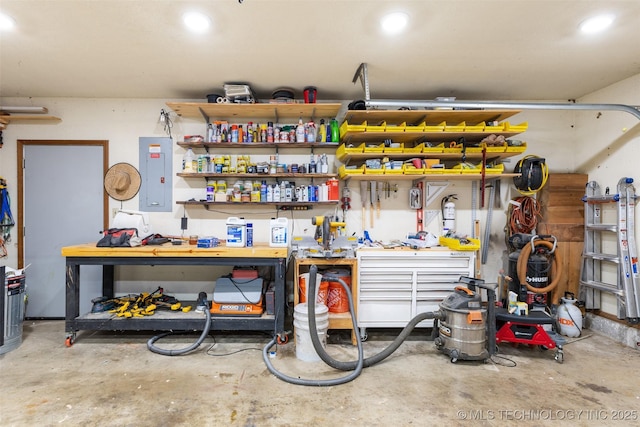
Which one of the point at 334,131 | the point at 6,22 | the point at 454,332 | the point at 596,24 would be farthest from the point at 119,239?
the point at 596,24

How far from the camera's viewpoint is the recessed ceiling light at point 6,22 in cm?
219

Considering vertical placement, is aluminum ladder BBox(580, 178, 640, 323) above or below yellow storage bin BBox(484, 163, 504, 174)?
below

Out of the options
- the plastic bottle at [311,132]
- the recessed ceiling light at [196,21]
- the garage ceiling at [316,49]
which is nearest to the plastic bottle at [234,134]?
the garage ceiling at [316,49]

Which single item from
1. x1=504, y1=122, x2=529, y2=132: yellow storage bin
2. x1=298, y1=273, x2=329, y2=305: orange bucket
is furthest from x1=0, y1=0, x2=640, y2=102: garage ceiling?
x1=298, y1=273, x2=329, y2=305: orange bucket

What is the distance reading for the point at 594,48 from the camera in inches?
102

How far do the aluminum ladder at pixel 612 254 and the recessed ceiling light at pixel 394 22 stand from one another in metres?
2.85

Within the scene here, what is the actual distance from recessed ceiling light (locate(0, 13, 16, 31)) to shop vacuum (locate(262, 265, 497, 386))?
9.58ft

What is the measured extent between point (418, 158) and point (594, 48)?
171cm

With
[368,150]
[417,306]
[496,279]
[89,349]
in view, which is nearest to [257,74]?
[368,150]

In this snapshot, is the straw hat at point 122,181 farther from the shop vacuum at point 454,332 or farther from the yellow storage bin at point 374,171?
the yellow storage bin at point 374,171

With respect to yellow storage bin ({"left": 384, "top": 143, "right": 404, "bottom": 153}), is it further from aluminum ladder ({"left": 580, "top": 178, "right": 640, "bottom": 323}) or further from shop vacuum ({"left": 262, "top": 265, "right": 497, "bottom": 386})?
aluminum ladder ({"left": 580, "top": 178, "right": 640, "bottom": 323})

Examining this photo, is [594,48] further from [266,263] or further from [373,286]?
[266,263]

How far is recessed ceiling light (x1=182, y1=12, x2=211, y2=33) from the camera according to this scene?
2.17 metres

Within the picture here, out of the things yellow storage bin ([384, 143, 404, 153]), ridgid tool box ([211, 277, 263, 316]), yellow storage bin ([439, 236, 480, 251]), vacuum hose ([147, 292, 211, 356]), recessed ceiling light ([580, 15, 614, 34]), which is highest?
recessed ceiling light ([580, 15, 614, 34])
